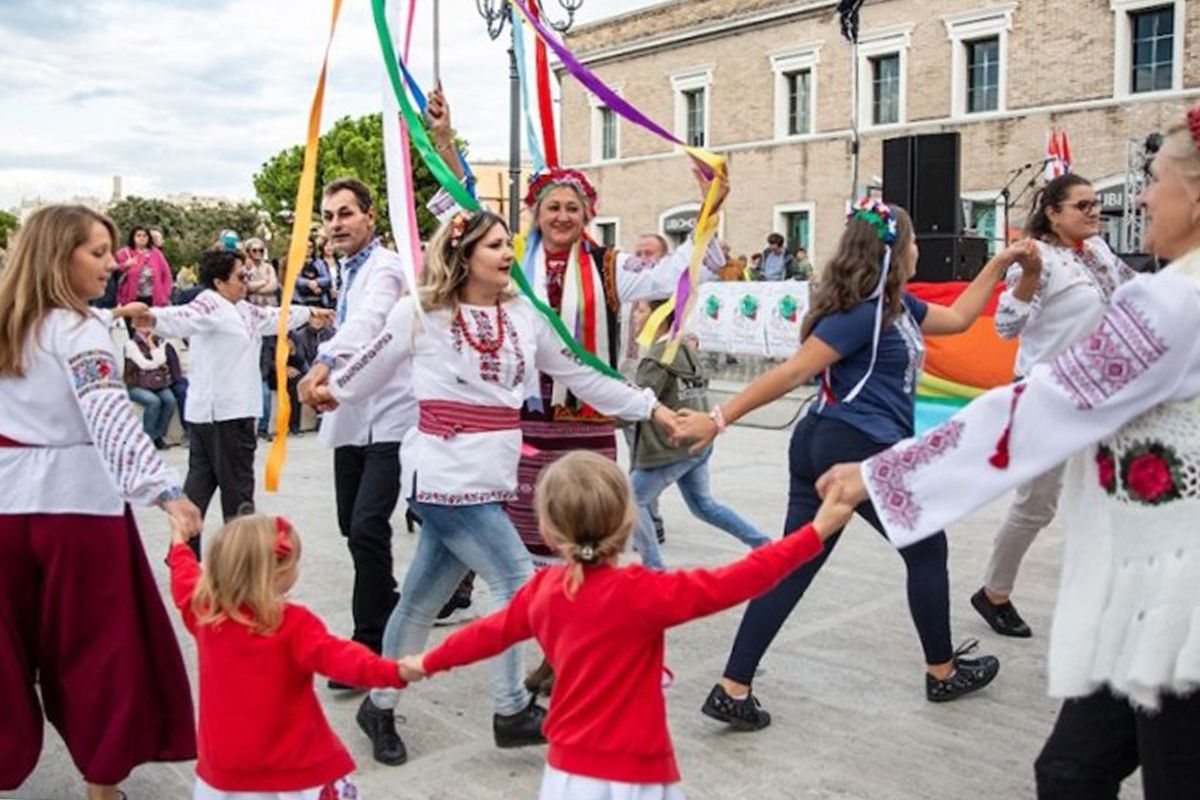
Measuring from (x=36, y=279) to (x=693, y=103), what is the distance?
32.6 m

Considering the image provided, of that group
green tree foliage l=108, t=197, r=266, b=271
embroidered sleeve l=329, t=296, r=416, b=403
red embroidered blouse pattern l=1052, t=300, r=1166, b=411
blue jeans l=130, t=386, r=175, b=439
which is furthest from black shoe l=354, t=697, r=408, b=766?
green tree foliage l=108, t=197, r=266, b=271

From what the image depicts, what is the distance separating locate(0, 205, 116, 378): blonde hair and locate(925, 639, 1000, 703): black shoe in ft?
10.5

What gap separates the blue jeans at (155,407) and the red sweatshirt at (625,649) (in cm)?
979

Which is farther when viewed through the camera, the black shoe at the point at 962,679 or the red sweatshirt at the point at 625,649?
the black shoe at the point at 962,679

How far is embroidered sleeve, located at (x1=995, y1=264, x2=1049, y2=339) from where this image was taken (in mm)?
4965

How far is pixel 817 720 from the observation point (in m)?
4.28

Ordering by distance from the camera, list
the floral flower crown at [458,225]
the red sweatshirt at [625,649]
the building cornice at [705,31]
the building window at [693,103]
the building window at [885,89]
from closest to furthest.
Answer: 1. the red sweatshirt at [625,649]
2. the floral flower crown at [458,225]
3. the building window at [885,89]
4. the building cornice at [705,31]
5. the building window at [693,103]

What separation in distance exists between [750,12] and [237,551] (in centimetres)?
3148

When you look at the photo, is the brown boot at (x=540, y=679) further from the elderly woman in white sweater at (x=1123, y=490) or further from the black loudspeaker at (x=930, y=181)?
the black loudspeaker at (x=930, y=181)

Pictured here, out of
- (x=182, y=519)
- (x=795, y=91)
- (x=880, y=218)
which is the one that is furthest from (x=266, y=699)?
(x=795, y=91)

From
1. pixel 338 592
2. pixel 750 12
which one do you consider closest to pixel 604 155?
pixel 750 12

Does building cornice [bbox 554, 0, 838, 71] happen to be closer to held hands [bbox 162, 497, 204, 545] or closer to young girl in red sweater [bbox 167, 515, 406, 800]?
held hands [bbox 162, 497, 204, 545]

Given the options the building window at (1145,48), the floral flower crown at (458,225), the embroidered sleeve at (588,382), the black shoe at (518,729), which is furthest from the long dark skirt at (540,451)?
the building window at (1145,48)

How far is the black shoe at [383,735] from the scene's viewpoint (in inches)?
154
